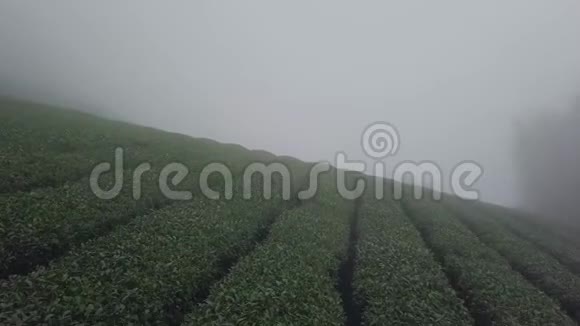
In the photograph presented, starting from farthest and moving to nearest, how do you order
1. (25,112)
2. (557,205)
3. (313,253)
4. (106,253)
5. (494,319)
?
(557,205) < (25,112) < (313,253) < (494,319) < (106,253)

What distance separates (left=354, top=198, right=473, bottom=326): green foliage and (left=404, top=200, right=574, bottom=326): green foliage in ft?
6.09

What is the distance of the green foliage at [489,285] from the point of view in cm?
2306

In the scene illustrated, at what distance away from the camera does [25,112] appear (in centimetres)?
5347

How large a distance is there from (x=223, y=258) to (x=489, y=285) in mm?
19446

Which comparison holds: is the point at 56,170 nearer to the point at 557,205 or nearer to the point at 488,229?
the point at 488,229

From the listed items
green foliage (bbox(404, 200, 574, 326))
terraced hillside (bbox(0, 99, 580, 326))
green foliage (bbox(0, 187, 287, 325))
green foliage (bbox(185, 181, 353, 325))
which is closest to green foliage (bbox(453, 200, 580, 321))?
terraced hillside (bbox(0, 99, 580, 326))

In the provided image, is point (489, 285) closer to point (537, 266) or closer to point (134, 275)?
point (537, 266)

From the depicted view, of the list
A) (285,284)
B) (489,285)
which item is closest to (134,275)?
(285,284)

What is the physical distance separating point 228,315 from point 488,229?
1721 inches

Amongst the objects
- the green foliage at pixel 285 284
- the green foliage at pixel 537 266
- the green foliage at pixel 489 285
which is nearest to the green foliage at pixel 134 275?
the green foliage at pixel 285 284

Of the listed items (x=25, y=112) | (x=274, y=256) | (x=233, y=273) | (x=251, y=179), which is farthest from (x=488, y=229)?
(x=25, y=112)

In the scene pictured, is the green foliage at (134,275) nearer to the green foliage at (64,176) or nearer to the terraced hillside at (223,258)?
the terraced hillside at (223,258)

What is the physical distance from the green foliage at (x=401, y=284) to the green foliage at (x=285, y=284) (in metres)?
2.05

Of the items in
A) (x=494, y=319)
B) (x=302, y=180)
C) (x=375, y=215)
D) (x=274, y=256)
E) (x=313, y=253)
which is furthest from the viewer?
(x=302, y=180)
